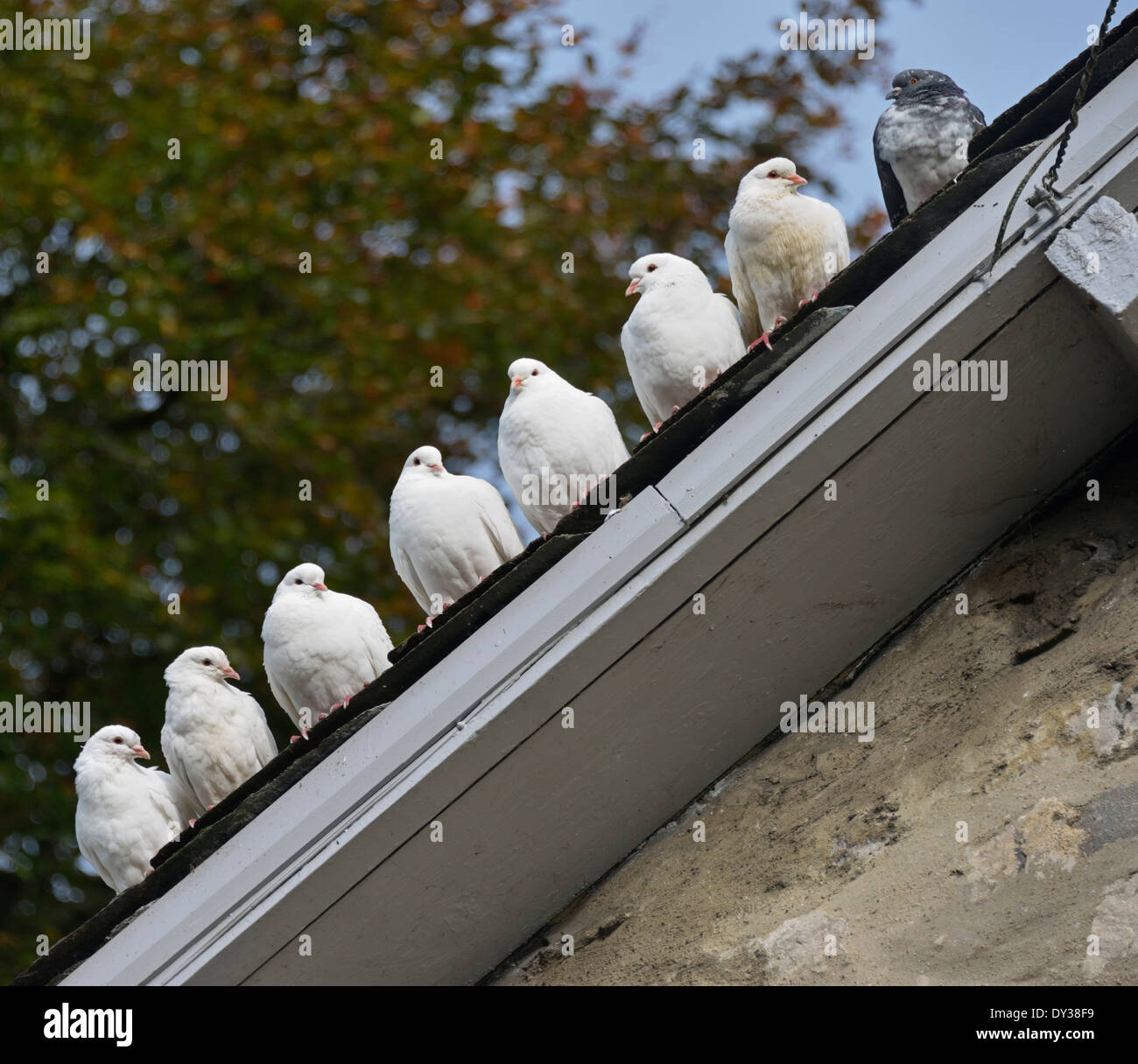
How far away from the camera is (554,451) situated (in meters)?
4.49

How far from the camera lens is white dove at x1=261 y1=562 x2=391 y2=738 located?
4.94 m

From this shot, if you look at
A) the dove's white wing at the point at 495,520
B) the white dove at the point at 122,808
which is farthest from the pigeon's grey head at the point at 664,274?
the white dove at the point at 122,808

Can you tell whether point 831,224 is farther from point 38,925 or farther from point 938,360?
point 38,925

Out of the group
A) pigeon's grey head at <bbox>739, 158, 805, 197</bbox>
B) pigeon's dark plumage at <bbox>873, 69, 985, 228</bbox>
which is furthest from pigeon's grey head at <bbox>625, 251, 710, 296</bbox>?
pigeon's dark plumage at <bbox>873, 69, 985, 228</bbox>

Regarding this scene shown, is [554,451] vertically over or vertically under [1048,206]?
over

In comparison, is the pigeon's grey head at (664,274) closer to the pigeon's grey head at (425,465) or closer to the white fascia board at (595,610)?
the pigeon's grey head at (425,465)

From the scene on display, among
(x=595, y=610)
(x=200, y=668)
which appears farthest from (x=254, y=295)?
(x=595, y=610)

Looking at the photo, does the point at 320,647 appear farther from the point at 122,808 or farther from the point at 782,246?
the point at 782,246

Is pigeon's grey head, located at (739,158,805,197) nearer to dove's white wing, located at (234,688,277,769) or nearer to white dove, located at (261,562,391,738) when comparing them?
white dove, located at (261,562,391,738)

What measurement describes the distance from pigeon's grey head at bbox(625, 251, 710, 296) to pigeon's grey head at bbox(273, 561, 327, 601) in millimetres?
1528

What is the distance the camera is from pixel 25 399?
11.4m

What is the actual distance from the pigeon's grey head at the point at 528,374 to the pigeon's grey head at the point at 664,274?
415 mm

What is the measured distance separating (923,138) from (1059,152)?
151 cm

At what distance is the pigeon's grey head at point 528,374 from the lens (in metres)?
4.75
